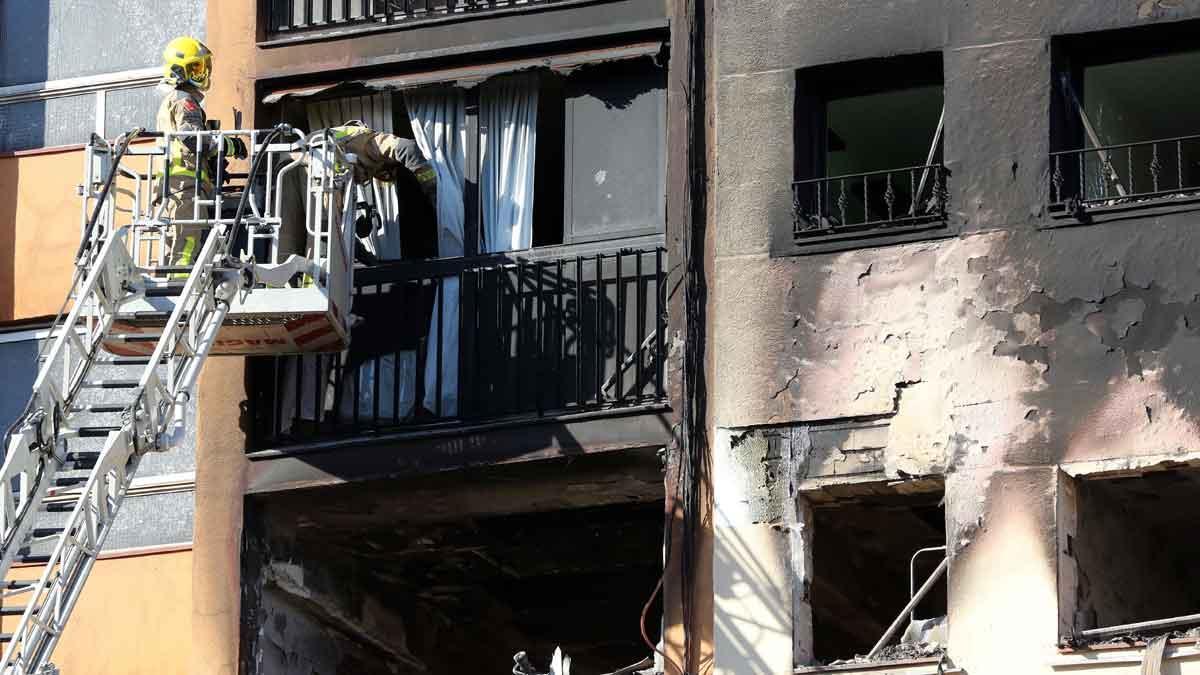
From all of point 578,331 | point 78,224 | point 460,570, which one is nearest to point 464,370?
point 578,331

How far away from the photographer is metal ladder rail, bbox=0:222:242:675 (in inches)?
687

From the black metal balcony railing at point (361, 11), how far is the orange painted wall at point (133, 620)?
4.22 metres

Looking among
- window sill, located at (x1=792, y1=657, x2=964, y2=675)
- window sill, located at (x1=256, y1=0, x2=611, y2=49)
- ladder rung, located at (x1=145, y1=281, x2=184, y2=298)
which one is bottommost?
window sill, located at (x1=792, y1=657, x2=964, y2=675)

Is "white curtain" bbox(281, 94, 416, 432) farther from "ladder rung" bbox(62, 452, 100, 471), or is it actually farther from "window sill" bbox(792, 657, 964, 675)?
"window sill" bbox(792, 657, 964, 675)

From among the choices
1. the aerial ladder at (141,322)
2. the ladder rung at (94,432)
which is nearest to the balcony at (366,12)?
the aerial ladder at (141,322)

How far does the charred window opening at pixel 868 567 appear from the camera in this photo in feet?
68.5

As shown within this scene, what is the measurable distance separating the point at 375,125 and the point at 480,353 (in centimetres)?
225

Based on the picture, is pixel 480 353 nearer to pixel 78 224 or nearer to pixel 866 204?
pixel 866 204

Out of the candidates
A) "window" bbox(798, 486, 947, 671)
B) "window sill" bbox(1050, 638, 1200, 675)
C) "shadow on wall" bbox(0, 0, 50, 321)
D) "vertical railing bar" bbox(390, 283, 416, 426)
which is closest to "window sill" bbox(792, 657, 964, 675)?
"window sill" bbox(1050, 638, 1200, 675)

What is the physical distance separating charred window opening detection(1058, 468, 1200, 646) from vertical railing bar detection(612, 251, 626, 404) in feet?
11.2

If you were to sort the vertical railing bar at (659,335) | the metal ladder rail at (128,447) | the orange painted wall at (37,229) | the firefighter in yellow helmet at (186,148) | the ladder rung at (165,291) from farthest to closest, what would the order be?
the orange painted wall at (37,229)
the firefighter in yellow helmet at (186,148)
the vertical railing bar at (659,335)
the ladder rung at (165,291)
the metal ladder rail at (128,447)

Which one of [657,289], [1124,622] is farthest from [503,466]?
[1124,622]

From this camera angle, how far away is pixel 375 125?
2181cm

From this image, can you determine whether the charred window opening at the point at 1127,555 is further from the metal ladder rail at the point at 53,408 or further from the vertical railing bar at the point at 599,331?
the metal ladder rail at the point at 53,408
